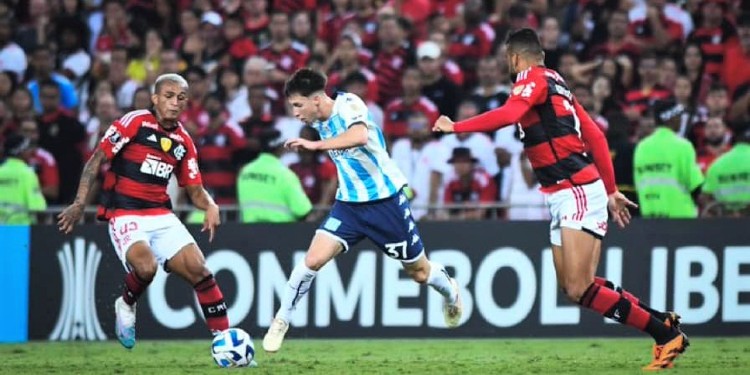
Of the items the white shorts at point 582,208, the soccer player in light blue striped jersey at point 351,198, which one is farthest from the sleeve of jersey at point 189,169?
the white shorts at point 582,208

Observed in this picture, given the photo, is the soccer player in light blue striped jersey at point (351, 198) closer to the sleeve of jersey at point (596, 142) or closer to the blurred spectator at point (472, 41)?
the sleeve of jersey at point (596, 142)

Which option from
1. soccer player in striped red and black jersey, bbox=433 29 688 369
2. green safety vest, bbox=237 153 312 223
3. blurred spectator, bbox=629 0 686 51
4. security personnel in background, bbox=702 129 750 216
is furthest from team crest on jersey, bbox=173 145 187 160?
blurred spectator, bbox=629 0 686 51

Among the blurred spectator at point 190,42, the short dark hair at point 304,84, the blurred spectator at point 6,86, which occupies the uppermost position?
the blurred spectator at point 190,42

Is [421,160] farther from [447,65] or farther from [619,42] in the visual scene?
[619,42]

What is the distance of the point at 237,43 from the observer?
20.5 meters

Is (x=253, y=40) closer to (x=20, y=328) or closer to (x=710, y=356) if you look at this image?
(x=20, y=328)

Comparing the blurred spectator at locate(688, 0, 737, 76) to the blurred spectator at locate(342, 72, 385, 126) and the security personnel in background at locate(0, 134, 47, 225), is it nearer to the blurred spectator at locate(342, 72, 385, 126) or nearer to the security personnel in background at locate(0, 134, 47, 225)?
the blurred spectator at locate(342, 72, 385, 126)

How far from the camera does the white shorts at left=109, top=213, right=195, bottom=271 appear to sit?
13047 millimetres

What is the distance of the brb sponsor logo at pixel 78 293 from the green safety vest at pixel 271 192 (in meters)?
1.69

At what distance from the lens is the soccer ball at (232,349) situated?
12.5m

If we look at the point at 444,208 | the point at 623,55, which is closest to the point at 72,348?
the point at 444,208

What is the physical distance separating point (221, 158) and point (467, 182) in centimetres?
290

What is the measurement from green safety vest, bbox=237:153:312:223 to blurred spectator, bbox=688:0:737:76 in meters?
5.55

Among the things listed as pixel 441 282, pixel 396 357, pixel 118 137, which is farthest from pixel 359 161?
pixel 396 357
